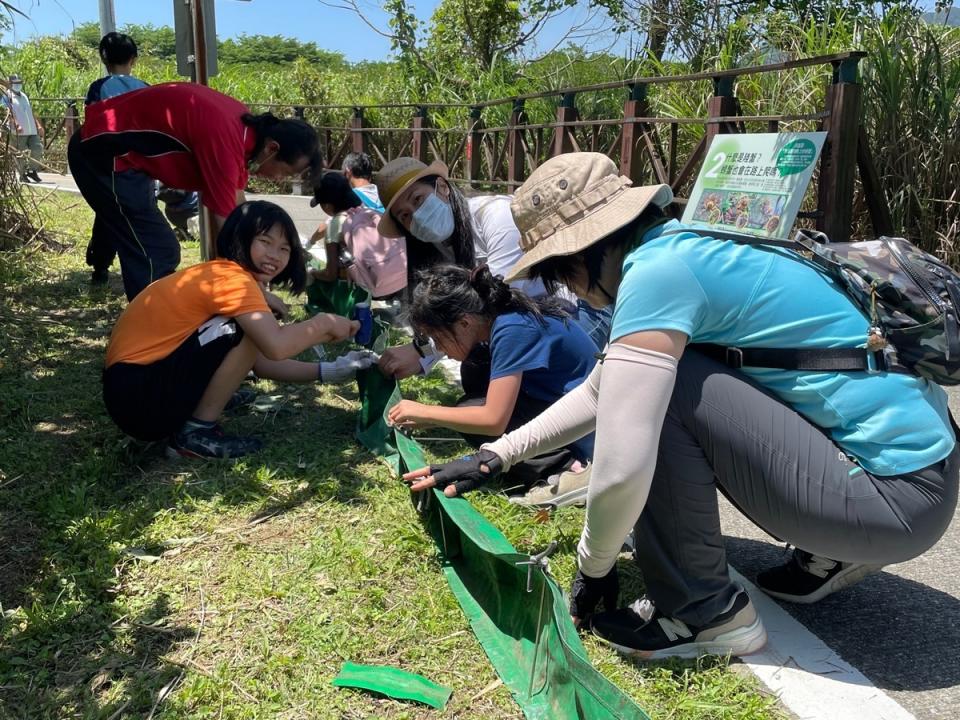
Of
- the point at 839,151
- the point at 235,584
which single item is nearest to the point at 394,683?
the point at 235,584

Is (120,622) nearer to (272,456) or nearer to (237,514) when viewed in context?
(237,514)

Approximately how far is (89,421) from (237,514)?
1.21 m

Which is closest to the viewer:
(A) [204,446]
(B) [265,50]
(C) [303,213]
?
(A) [204,446]

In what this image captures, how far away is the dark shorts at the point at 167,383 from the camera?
3.19 metres

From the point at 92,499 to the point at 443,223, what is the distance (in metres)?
1.77

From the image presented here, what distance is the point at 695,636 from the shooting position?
2.17 metres

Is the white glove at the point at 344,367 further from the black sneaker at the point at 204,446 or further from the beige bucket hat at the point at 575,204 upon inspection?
the beige bucket hat at the point at 575,204

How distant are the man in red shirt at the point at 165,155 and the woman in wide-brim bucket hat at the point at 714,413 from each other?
7.65 ft

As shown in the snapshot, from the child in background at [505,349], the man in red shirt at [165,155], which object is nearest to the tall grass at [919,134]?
the child in background at [505,349]

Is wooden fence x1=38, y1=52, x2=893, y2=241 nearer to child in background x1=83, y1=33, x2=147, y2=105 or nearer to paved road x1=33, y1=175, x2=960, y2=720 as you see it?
paved road x1=33, y1=175, x2=960, y2=720

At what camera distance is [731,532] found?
2930mm

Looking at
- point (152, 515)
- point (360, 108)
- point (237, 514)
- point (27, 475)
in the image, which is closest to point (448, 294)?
point (237, 514)

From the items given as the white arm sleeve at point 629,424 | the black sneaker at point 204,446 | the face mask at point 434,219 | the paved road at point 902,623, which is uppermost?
the face mask at point 434,219

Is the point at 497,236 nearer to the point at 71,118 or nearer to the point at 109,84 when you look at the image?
the point at 109,84
